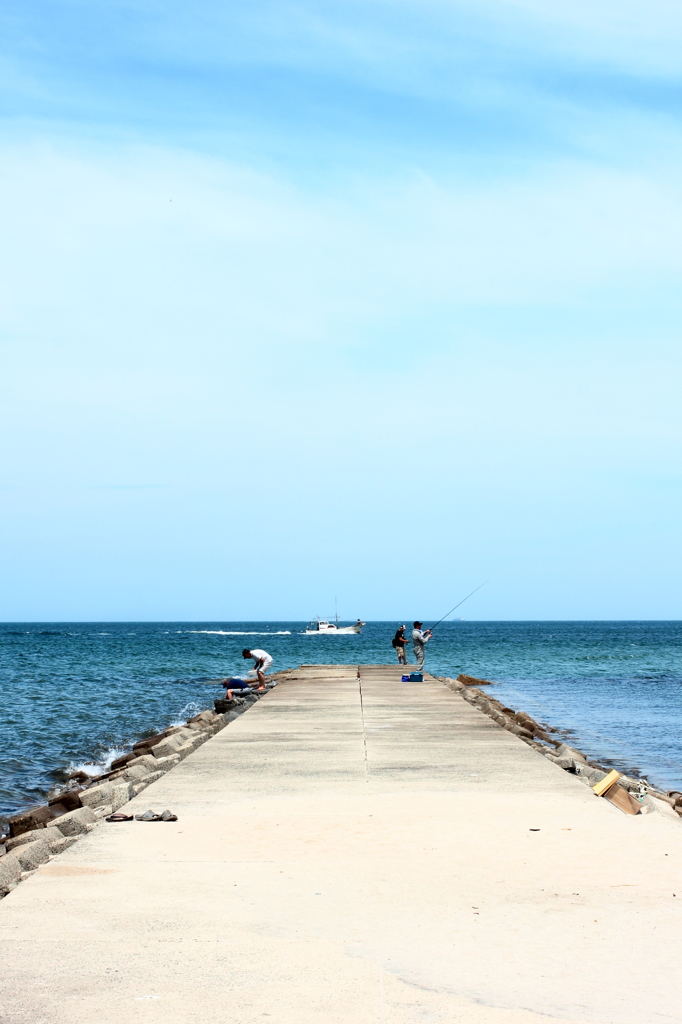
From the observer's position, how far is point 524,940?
4.25m

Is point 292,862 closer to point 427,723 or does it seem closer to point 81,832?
point 81,832

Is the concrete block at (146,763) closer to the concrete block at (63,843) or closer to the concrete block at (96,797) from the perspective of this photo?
the concrete block at (96,797)

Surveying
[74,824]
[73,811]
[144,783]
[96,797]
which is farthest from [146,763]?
[74,824]

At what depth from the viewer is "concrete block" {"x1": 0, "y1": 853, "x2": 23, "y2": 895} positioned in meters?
5.41

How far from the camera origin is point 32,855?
592 cm

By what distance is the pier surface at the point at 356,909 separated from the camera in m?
3.60

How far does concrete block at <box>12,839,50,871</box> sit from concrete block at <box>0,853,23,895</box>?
0.28 ft

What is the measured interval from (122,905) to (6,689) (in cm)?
2311

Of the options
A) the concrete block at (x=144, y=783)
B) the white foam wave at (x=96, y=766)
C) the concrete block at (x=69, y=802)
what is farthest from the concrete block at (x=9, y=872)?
Answer: the white foam wave at (x=96, y=766)

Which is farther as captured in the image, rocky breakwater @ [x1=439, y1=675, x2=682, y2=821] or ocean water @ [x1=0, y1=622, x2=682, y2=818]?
ocean water @ [x1=0, y1=622, x2=682, y2=818]

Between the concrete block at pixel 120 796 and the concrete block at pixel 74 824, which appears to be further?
the concrete block at pixel 120 796

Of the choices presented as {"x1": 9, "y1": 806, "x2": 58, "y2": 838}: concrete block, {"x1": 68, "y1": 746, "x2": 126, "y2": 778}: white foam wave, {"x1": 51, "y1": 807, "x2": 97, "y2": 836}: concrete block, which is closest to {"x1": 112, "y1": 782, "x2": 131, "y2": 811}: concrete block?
{"x1": 51, "y1": 807, "x2": 97, "y2": 836}: concrete block

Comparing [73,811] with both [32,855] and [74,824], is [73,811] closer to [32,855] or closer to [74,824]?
[74,824]

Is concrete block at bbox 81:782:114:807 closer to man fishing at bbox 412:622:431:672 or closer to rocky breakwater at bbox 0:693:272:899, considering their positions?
rocky breakwater at bbox 0:693:272:899
